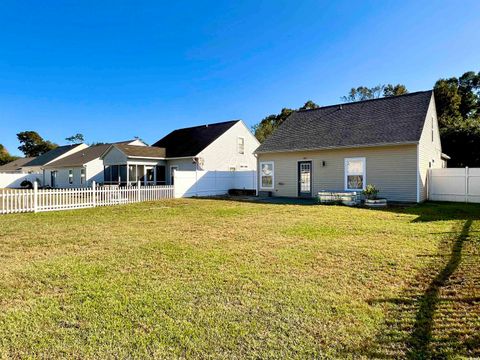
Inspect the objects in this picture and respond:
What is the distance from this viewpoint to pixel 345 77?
868 inches

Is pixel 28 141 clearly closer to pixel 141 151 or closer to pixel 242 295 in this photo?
pixel 141 151

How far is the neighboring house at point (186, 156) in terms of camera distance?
21.9 metres

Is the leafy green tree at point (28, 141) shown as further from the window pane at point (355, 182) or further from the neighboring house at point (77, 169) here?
the window pane at point (355, 182)

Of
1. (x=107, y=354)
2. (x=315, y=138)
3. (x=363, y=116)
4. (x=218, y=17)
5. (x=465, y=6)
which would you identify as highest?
(x=218, y=17)

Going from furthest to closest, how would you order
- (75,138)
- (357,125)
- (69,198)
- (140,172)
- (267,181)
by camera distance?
(75,138)
(140,172)
(267,181)
(357,125)
(69,198)

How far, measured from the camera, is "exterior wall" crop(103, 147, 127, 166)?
844 inches

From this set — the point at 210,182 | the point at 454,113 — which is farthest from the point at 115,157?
the point at 454,113

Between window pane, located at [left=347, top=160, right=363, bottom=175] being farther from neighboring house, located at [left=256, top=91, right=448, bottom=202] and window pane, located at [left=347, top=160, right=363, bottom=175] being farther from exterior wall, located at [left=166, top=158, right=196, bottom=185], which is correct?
exterior wall, located at [left=166, top=158, right=196, bottom=185]

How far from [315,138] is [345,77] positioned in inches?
328

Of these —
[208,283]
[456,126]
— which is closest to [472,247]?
[208,283]

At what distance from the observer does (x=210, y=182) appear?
20.4 m

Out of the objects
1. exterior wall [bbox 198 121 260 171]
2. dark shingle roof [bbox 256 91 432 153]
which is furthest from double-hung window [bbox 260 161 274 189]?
exterior wall [bbox 198 121 260 171]

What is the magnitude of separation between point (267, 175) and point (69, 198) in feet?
37.3

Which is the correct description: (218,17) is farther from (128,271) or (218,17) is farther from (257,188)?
(128,271)
